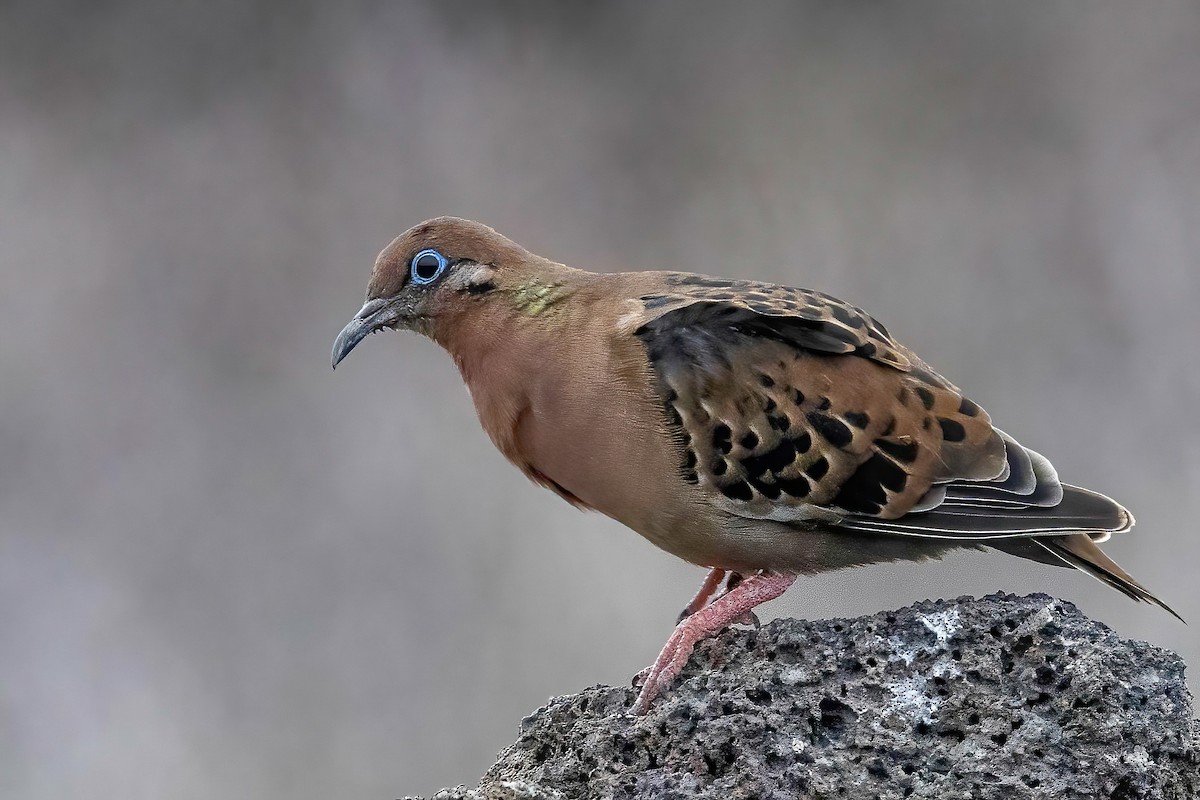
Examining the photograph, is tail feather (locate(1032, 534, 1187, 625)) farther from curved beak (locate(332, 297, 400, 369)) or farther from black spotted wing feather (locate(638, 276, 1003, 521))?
curved beak (locate(332, 297, 400, 369))

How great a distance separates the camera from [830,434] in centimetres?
312

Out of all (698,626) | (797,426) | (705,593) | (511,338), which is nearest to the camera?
(698,626)

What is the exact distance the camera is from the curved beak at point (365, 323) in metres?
3.43

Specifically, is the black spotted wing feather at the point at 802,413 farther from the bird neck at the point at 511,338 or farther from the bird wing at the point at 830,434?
the bird neck at the point at 511,338

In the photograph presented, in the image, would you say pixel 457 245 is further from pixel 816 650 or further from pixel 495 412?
pixel 816 650

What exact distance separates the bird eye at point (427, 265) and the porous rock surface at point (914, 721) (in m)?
1.36

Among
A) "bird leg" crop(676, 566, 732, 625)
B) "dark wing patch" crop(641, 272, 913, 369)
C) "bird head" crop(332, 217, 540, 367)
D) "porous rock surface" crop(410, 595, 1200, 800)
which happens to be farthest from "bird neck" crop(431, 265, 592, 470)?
"porous rock surface" crop(410, 595, 1200, 800)

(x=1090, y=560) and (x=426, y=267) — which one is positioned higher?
(x=426, y=267)

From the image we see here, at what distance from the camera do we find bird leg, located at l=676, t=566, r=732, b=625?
3.63m

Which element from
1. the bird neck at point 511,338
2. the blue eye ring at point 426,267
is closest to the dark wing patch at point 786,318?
the bird neck at point 511,338

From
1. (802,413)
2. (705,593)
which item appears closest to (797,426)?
(802,413)

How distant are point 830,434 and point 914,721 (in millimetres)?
816

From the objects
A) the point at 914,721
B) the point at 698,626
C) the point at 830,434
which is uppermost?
the point at 830,434

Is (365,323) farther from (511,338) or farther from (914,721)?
(914,721)
